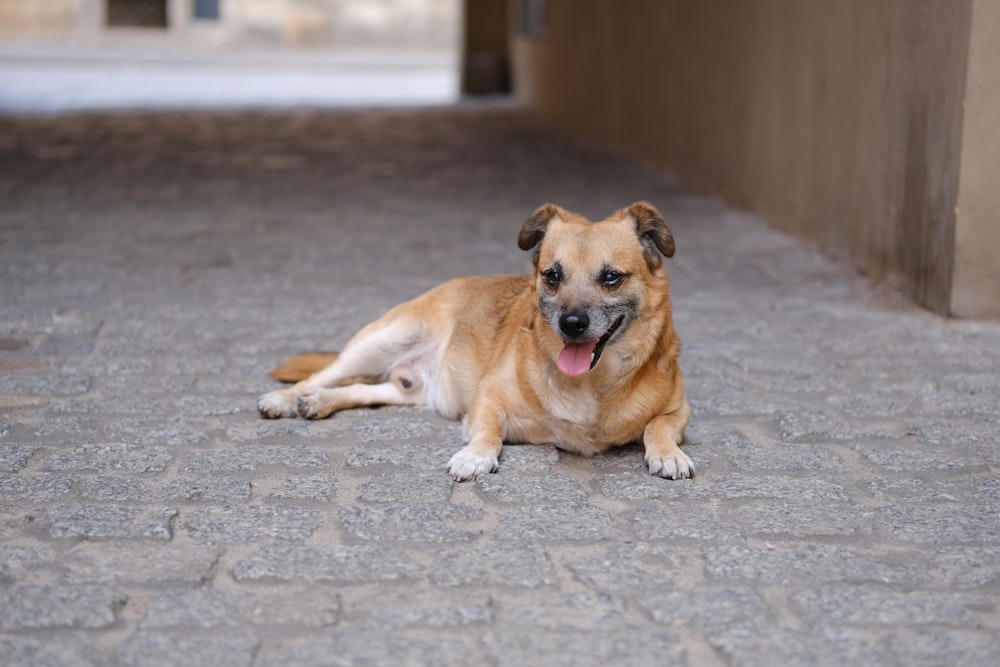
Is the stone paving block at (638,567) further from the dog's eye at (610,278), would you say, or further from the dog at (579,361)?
the dog's eye at (610,278)

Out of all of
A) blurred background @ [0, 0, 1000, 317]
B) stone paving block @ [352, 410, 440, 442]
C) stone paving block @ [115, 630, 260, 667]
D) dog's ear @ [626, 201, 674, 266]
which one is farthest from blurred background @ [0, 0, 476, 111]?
stone paving block @ [115, 630, 260, 667]

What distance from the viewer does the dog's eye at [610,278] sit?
4621 mm

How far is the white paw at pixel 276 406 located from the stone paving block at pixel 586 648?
2.17m

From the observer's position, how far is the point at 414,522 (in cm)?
407

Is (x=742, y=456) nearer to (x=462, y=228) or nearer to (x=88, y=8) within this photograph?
(x=462, y=228)

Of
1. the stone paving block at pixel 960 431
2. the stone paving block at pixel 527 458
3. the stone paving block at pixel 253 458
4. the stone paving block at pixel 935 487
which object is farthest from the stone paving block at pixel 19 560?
the stone paving block at pixel 960 431

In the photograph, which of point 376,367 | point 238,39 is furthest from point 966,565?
point 238,39

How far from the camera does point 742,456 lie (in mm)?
4801

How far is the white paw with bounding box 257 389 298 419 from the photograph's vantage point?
205 inches

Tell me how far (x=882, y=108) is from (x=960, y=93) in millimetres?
1111

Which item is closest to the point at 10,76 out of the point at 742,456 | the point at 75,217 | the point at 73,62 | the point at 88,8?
the point at 73,62

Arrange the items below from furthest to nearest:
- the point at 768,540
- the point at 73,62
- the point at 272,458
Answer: the point at 73,62
the point at 272,458
the point at 768,540

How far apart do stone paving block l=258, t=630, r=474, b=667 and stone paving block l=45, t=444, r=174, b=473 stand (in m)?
1.56

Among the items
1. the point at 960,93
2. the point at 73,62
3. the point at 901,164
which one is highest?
the point at 960,93
